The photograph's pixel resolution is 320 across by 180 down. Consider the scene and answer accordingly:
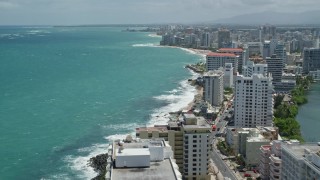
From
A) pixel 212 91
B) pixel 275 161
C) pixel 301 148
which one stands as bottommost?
pixel 275 161

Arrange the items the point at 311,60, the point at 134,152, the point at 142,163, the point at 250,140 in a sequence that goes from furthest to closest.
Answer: the point at 311,60 → the point at 250,140 → the point at 134,152 → the point at 142,163

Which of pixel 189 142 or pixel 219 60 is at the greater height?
pixel 219 60

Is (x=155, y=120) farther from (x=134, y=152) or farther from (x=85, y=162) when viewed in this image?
(x=134, y=152)

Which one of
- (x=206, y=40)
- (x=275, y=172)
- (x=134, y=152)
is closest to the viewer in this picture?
(x=134, y=152)

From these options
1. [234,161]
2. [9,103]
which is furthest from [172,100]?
[234,161]

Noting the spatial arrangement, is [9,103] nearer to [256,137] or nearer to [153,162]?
[256,137]

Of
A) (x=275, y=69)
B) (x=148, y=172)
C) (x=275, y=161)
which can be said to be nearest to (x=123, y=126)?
(x=275, y=161)

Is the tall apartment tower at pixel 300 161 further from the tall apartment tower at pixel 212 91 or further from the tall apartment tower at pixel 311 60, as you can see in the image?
the tall apartment tower at pixel 311 60
